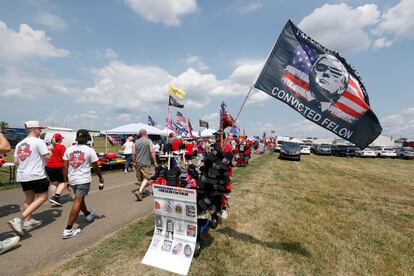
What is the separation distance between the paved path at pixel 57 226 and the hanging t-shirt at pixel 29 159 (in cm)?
118

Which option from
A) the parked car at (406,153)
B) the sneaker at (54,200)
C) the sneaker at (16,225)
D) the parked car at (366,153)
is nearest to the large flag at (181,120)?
the sneaker at (54,200)

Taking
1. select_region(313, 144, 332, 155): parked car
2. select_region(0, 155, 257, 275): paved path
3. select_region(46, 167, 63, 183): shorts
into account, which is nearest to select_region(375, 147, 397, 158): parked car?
select_region(313, 144, 332, 155): parked car

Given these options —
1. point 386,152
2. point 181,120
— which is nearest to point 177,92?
point 181,120

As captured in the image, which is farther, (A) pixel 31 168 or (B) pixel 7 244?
(A) pixel 31 168

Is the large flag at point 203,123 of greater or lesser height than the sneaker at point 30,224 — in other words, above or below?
above

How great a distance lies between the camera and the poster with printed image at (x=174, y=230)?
11.5 ft

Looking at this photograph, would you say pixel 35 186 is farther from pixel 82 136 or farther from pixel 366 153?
pixel 366 153

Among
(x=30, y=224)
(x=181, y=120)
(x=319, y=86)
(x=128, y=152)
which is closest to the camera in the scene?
(x=319, y=86)

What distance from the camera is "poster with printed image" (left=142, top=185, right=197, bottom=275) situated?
138 inches

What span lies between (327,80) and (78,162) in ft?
17.3

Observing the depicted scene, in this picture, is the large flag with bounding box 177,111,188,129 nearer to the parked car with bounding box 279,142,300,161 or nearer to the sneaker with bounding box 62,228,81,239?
the parked car with bounding box 279,142,300,161

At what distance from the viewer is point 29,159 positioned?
14.4ft

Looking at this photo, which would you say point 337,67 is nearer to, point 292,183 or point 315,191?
point 315,191

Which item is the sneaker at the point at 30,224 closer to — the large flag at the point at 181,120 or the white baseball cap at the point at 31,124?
the white baseball cap at the point at 31,124
